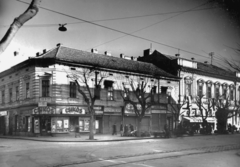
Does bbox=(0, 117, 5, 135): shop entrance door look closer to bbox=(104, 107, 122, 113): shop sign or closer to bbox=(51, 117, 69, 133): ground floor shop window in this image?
bbox=(51, 117, 69, 133): ground floor shop window

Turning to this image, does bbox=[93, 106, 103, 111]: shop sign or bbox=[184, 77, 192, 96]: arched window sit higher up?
bbox=[184, 77, 192, 96]: arched window

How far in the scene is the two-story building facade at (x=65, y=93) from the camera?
2761 cm

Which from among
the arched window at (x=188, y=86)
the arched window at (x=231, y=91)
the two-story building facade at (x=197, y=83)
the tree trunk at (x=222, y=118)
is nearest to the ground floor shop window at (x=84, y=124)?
the two-story building facade at (x=197, y=83)

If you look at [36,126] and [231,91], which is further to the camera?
[231,91]

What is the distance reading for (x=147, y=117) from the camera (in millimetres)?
34906

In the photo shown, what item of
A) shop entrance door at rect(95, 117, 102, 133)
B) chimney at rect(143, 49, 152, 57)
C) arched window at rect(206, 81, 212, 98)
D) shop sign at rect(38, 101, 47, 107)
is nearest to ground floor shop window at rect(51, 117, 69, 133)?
shop sign at rect(38, 101, 47, 107)

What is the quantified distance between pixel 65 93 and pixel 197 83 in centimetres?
2105

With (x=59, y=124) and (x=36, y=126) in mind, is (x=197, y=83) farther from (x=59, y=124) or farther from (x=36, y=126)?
(x=36, y=126)

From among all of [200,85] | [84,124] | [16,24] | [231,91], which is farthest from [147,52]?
[16,24]

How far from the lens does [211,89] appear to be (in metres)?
40.8

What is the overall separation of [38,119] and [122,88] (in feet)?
36.0

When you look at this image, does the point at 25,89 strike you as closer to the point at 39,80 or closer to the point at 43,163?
the point at 39,80

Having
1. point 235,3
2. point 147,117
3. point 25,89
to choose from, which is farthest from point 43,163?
point 147,117

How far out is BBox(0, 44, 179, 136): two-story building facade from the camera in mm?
27609
